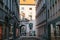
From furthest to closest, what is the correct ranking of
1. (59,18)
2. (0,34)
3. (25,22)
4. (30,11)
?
(30,11)
(25,22)
(59,18)
(0,34)

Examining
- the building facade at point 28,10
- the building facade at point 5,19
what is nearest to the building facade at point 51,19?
the building facade at point 5,19

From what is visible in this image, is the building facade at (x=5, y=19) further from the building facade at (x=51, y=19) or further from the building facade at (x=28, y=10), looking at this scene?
the building facade at (x=28, y=10)

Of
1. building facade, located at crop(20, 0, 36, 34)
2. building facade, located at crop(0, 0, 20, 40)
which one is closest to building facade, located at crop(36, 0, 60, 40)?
building facade, located at crop(0, 0, 20, 40)

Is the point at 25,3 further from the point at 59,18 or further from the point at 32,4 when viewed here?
the point at 59,18

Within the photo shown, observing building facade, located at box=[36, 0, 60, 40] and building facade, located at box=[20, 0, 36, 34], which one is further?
building facade, located at box=[20, 0, 36, 34]

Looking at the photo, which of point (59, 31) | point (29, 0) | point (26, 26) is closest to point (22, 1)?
point (29, 0)

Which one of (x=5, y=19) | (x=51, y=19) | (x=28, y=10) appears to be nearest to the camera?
(x=5, y=19)

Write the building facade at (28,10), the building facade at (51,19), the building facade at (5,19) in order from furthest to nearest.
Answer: the building facade at (28,10) < the building facade at (51,19) < the building facade at (5,19)

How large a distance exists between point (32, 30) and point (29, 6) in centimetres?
1203

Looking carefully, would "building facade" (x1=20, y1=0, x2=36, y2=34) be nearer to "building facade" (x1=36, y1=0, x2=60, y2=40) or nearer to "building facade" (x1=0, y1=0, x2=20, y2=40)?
"building facade" (x1=36, y1=0, x2=60, y2=40)

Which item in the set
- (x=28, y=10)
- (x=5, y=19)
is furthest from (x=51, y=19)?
(x=28, y=10)

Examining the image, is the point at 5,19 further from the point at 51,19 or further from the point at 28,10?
the point at 28,10

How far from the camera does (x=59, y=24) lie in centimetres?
1931

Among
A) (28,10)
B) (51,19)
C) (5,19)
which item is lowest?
(5,19)
